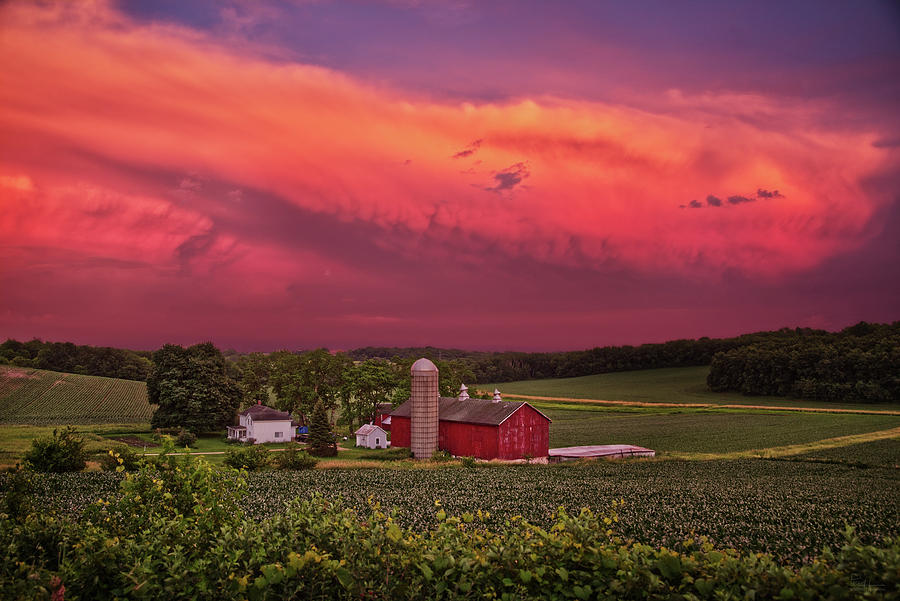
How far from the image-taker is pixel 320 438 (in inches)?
2208

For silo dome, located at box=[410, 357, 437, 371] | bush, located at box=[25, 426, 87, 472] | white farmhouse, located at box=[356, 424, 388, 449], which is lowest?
white farmhouse, located at box=[356, 424, 388, 449]

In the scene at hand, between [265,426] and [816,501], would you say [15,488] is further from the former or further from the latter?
[265,426]

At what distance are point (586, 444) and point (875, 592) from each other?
57605mm

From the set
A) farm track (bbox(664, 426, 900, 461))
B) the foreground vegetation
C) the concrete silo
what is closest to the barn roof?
the concrete silo

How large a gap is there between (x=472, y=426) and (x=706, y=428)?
32.4 meters

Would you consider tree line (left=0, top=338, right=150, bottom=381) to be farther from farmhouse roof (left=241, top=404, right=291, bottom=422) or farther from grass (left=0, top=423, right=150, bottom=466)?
farmhouse roof (left=241, top=404, right=291, bottom=422)

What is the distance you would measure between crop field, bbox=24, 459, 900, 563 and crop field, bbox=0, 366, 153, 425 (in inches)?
2277

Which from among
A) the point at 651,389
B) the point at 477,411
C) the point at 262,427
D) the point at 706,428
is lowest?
the point at 706,428

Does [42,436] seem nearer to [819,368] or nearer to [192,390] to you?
[192,390]

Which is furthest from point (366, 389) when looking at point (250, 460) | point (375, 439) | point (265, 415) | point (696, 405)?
point (696, 405)

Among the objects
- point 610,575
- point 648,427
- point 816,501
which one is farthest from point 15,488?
point 648,427

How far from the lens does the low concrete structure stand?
5210cm

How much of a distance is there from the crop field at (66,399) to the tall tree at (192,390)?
56.8ft

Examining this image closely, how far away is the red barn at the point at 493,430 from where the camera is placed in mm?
51844
